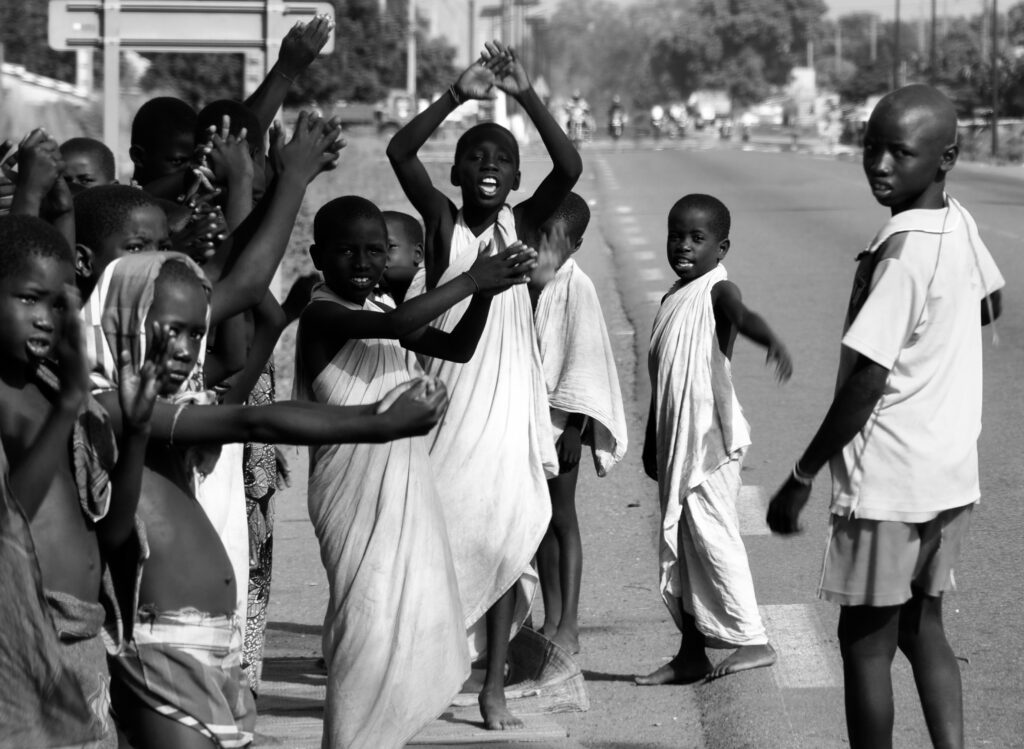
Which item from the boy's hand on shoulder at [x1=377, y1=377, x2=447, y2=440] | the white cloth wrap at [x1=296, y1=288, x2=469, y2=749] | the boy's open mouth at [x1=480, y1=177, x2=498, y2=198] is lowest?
the white cloth wrap at [x1=296, y1=288, x2=469, y2=749]

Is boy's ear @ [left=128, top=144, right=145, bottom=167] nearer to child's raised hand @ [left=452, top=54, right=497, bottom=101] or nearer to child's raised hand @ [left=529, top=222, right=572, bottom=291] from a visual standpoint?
child's raised hand @ [left=452, top=54, right=497, bottom=101]

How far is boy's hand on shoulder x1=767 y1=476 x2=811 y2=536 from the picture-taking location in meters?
3.93

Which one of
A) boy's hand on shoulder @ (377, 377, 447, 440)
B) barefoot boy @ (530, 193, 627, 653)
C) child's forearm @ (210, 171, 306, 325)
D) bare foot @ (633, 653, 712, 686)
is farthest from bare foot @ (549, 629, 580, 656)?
boy's hand on shoulder @ (377, 377, 447, 440)

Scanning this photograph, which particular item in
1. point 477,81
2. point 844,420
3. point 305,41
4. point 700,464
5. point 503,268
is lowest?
point 700,464

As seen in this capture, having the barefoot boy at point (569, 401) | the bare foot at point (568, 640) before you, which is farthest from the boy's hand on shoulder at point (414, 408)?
the bare foot at point (568, 640)

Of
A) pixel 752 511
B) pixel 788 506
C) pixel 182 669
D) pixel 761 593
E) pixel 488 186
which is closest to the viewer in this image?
pixel 182 669

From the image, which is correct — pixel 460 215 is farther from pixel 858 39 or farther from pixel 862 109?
pixel 858 39

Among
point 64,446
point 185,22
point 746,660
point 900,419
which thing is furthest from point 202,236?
point 185,22

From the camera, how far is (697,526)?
5402 millimetres

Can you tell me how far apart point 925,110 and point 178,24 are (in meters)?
6.25

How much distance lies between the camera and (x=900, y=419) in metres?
3.90

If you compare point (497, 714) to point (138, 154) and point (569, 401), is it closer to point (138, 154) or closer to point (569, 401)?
point (569, 401)

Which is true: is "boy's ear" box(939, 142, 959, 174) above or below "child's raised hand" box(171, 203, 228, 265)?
above

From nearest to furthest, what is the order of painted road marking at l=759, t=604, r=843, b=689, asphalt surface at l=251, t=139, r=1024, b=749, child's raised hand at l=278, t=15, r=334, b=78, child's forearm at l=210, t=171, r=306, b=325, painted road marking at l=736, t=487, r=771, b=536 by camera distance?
child's forearm at l=210, t=171, r=306, b=325 → child's raised hand at l=278, t=15, r=334, b=78 → asphalt surface at l=251, t=139, r=1024, b=749 → painted road marking at l=759, t=604, r=843, b=689 → painted road marking at l=736, t=487, r=771, b=536
